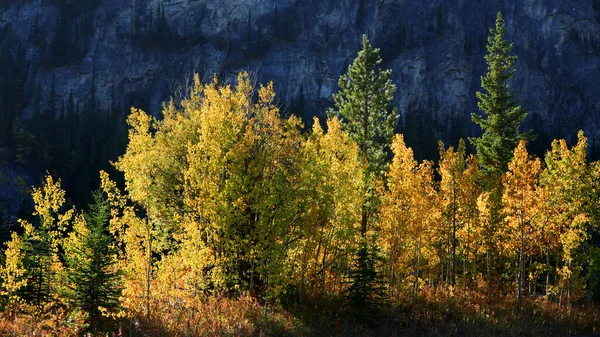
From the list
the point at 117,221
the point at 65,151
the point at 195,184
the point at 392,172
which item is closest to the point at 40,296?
the point at 117,221

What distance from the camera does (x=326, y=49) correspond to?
154500 mm

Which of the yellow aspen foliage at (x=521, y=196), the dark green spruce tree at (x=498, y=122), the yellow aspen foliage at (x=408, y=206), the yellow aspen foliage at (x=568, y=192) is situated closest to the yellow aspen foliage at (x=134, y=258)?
the yellow aspen foliage at (x=408, y=206)

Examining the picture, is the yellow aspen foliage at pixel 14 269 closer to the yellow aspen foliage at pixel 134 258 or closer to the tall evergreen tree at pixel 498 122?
the yellow aspen foliage at pixel 134 258

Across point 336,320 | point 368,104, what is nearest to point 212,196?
point 336,320

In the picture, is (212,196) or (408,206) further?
(408,206)

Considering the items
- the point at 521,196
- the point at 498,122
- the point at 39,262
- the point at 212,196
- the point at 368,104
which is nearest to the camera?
the point at 212,196

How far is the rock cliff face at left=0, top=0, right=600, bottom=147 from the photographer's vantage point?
481ft

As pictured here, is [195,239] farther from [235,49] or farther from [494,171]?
[235,49]

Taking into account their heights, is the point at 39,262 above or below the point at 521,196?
below

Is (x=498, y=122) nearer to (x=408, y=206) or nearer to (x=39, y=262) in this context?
(x=408, y=206)

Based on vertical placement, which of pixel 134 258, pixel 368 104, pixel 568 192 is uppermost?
pixel 368 104

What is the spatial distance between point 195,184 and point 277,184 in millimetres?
2723

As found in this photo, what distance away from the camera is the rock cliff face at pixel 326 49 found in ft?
481

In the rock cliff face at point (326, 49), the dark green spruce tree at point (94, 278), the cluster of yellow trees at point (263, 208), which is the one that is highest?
the rock cliff face at point (326, 49)
